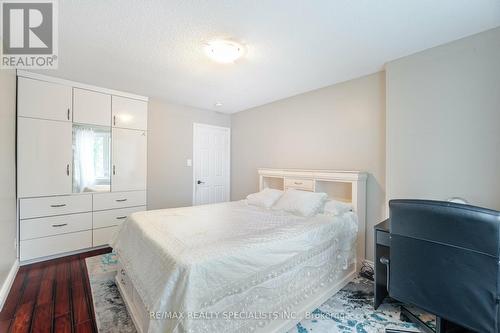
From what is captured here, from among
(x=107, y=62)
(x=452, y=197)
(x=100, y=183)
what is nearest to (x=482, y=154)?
(x=452, y=197)

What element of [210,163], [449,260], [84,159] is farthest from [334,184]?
[84,159]

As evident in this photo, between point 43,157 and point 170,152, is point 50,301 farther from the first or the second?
point 170,152

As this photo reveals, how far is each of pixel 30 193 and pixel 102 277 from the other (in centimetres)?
146

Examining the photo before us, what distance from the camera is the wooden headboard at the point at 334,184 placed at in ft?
8.54

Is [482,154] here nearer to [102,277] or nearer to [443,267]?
[443,267]

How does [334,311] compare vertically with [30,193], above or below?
below

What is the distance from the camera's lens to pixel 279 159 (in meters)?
3.83

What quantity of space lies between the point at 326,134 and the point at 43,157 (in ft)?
Result: 12.4

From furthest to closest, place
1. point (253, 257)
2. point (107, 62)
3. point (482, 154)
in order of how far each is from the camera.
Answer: point (107, 62) → point (482, 154) → point (253, 257)

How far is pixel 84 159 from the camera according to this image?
3145 millimetres

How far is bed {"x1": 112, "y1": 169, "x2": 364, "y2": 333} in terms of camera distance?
50.4 inches

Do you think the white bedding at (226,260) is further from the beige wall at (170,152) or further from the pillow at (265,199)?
the beige wall at (170,152)

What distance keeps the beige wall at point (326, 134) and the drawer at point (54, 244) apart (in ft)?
8.80

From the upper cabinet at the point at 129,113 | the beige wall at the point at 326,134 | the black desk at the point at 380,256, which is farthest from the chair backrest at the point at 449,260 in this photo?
the upper cabinet at the point at 129,113
